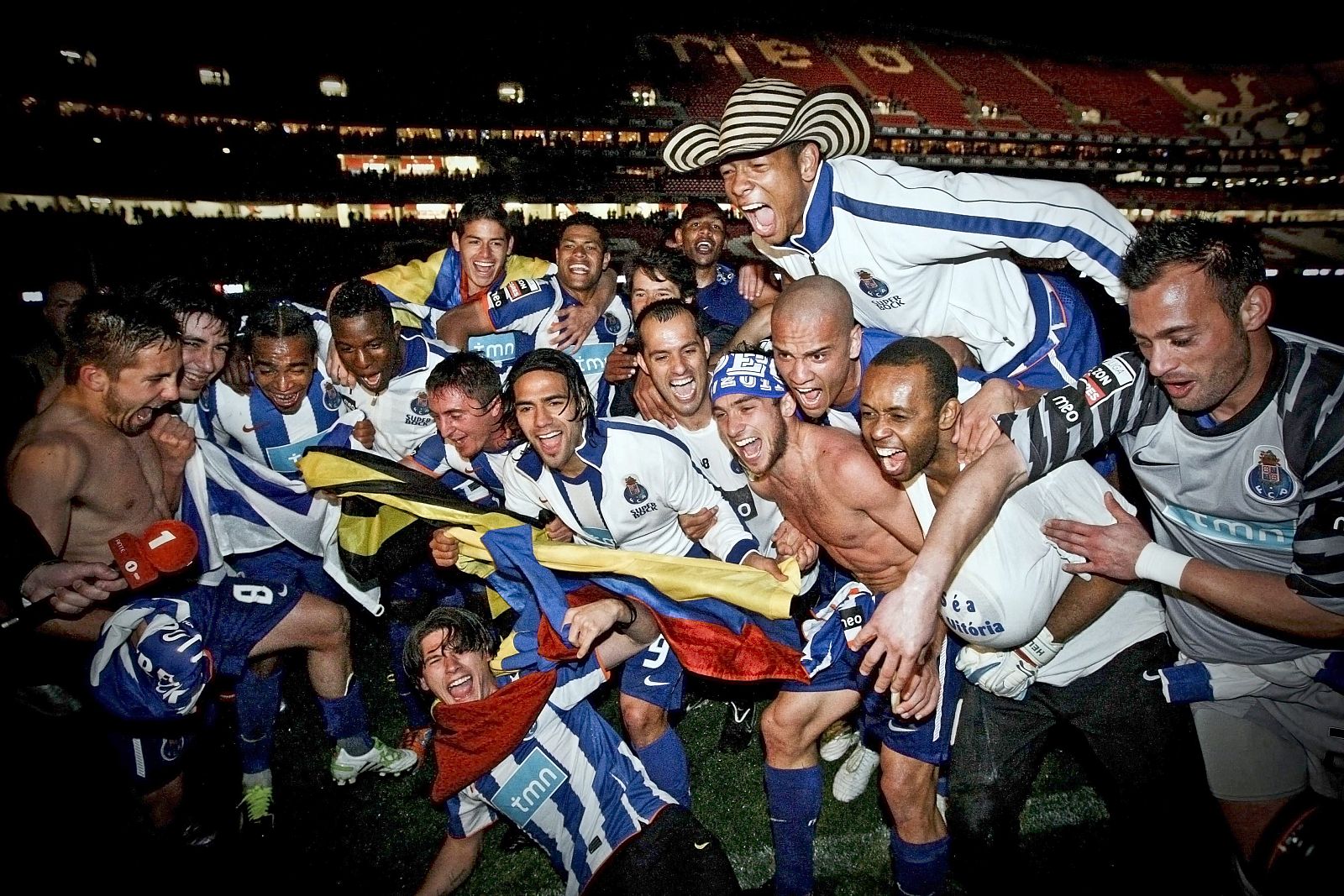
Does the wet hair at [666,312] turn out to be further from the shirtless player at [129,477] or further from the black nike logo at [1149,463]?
the shirtless player at [129,477]

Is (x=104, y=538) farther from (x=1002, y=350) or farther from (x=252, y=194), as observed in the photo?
(x=252, y=194)

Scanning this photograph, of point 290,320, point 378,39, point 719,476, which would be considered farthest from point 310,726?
point 378,39

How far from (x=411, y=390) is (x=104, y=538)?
157 cm

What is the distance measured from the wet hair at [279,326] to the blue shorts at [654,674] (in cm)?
245

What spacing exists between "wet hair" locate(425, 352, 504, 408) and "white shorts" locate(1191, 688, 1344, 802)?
3283mm

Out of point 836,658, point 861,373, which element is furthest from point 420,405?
point 836,658

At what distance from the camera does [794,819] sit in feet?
9.20

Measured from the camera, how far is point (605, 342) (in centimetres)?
463

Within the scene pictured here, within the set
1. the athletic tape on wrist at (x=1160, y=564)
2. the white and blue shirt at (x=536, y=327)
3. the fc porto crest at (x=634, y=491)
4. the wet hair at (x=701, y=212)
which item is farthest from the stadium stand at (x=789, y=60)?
the athletic tape on wrist at (x=1160, y=564)

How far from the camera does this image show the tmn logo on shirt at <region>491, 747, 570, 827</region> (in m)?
2.57

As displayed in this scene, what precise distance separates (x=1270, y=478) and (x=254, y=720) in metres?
4.37

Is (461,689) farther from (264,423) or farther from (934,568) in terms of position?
(264,423)

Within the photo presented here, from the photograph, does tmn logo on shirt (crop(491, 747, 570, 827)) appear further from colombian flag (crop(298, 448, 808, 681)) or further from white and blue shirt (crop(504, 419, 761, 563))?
white and blue shirt (crop(504, 419, 761, 563))

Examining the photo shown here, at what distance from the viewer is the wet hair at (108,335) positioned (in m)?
2.82
